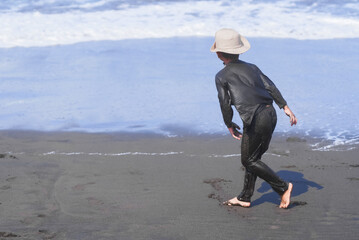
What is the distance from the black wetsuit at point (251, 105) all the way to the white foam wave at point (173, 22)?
32.2 ft

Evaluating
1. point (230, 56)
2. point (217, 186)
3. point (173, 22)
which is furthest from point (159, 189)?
point (173, 22)

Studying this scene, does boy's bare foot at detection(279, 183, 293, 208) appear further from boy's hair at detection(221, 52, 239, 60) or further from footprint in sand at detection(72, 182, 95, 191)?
footprint in sand at detection(72, 182, 95, 191)

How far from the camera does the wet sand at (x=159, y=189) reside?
4.25m

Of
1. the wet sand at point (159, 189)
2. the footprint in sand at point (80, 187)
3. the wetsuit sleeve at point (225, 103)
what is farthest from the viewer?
the footprint in sand at point (80, 187)

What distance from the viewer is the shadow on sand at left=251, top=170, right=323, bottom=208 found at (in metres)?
5.00

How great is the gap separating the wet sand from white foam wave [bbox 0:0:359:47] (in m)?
7.70

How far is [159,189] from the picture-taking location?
5293 millimetres

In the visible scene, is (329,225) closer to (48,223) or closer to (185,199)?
(185,199)

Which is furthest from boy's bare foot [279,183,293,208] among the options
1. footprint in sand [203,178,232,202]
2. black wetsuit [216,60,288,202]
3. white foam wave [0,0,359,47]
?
white foam wave [0,0,359,47]

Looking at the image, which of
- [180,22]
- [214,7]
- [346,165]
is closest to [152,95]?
[346,165]

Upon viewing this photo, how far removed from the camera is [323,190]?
523 centimetres

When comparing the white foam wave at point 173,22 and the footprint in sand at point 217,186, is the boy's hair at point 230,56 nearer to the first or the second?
the footprint in sand at point 217,186

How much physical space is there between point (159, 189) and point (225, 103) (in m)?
1.16

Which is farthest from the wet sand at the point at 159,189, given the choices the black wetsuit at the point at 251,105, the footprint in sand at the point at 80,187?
A: the black wetsuit at the point at 251,105
